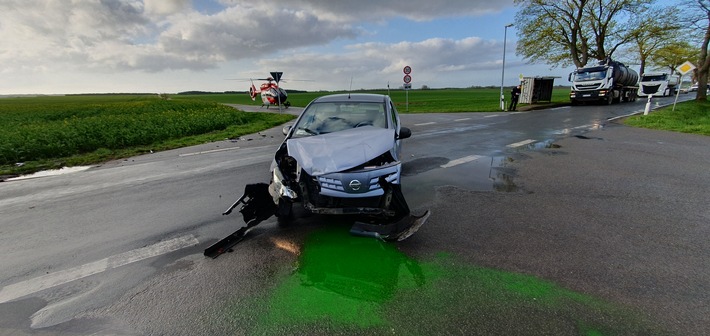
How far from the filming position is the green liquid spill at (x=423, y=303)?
7.89 feet

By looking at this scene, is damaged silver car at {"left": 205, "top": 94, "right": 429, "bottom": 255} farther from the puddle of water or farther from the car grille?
the puddle of water

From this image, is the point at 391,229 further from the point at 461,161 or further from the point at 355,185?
the point at 461,161

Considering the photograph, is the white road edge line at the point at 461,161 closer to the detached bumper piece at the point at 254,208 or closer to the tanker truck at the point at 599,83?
the detached bumper piece at the point at 254,208

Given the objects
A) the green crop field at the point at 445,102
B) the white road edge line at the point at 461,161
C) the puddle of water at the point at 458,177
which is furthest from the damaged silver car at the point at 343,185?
the green crop field at the point at 445,102

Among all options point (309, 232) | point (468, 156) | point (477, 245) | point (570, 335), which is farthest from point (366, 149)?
point (468, 156)

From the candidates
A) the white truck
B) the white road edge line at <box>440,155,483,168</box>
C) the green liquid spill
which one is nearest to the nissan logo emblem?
the green liquid spill

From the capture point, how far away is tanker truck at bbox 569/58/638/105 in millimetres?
24734

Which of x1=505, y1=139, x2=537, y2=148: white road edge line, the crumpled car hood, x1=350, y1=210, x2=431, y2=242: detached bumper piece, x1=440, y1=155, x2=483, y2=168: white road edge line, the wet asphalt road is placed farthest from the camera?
x1=505, y1=139, x2=537, y2=148: white road edge line

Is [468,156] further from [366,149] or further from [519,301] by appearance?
[519,301]

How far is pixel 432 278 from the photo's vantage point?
9.92ft

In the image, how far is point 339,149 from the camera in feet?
13.3

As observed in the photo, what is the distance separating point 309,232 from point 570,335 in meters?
2.76

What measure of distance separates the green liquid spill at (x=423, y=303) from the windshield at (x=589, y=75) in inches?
1156

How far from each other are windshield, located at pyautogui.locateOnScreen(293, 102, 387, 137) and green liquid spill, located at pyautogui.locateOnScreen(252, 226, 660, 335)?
2370 millimetres
